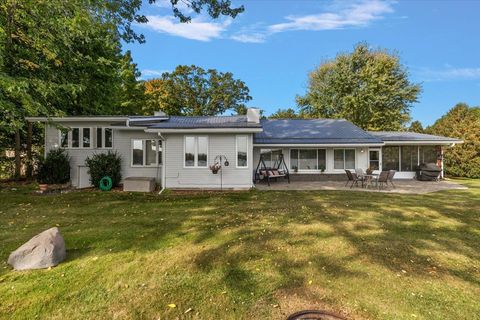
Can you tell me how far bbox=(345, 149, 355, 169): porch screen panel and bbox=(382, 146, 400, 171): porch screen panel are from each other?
112 inches

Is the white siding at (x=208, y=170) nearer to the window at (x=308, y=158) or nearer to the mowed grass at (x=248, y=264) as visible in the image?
the mowed grass at (x=248, y=264)

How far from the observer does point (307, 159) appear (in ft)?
55.4

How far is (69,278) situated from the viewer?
12.7 feet

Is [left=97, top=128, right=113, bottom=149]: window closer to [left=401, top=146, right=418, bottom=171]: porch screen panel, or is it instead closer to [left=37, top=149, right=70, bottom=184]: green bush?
[left=37, top=149, right=70, bottom=184]: green bush

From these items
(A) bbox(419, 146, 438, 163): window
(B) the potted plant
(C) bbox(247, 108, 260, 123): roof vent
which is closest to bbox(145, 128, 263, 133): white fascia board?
(B) the potted plant

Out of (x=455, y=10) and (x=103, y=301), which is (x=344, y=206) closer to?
(x=103, y=301)

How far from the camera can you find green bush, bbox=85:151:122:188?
1305 cm

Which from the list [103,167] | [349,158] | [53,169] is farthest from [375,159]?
[53,169]

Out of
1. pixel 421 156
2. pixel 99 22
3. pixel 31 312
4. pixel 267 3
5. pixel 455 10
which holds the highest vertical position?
pixel 455 10

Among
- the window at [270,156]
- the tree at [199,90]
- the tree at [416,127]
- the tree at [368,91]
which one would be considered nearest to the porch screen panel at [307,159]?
the window at [270,156]

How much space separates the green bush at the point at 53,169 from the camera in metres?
13.1

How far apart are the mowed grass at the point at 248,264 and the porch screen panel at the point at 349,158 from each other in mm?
8518

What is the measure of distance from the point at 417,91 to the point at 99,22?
2877 cm

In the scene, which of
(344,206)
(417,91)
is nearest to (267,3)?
(344,206)
